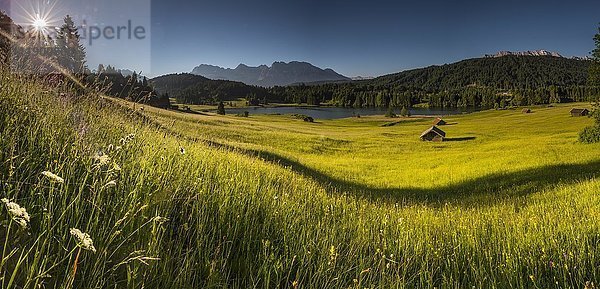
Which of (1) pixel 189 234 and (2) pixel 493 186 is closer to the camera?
(1) pixel 189 234

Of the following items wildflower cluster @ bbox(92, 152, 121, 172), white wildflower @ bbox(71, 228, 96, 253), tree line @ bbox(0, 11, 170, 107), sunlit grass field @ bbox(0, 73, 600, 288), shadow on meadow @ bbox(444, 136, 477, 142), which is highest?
tree line @ bbox(0, 11, 170, 107)

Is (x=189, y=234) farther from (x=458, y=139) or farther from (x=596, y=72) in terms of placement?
(x=458, y=139)

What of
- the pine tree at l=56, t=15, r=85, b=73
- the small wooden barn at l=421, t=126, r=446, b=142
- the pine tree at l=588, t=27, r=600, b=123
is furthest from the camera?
the small wooden barn at l=421, t=126, r=446, b=142

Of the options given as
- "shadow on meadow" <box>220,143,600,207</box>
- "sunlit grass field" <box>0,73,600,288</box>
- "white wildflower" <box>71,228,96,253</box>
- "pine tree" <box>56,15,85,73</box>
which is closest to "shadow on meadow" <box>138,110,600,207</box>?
"shadow on meadow" <box>220,143,600,207</box>

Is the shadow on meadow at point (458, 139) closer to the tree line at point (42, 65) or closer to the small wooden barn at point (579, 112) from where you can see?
the small wooden barn at point (579, 112)

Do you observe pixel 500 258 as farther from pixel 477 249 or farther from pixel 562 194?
pixel 562 194

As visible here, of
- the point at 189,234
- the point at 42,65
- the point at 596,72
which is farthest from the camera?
the point at 596,72

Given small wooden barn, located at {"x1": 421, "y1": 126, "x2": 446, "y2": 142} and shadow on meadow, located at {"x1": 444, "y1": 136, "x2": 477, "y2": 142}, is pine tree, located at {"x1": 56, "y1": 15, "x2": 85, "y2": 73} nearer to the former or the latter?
small wooden barn, located at {"x1": 421, "y1": 126, "x2": 446, "y2": 142}

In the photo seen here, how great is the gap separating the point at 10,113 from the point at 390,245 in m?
5.09

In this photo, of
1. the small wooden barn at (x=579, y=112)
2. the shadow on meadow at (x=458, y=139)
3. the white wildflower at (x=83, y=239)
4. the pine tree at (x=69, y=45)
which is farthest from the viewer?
the small wooden barn at (x=579, y=112)

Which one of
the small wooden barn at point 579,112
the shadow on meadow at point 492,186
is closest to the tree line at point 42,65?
the shadow on meadow at point 492,186

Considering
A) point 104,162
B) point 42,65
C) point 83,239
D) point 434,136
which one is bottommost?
point 434,136

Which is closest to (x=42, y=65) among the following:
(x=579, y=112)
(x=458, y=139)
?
(x=458, y=139)

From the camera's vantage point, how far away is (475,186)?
18.2m
